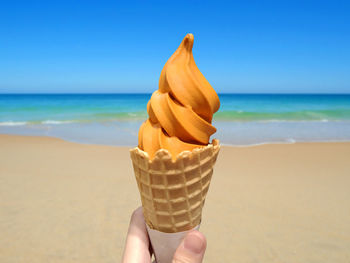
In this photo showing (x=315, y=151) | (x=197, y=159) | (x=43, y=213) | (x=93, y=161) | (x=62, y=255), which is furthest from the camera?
(x=315, y=151)

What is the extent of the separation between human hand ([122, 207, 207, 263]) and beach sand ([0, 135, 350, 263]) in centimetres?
151

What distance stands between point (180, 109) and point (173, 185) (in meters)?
0.53

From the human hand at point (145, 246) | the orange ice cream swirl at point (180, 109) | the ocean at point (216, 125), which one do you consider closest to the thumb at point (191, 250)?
the human hand at point (145, 246)

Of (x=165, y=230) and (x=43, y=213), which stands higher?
(x=165, y=230)

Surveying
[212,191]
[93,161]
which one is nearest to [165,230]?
[212,191]

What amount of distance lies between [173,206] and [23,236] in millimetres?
2900

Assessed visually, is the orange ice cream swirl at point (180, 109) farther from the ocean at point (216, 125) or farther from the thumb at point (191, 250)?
the ocean at point (216, 125)

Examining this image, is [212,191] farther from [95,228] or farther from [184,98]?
[184,98]

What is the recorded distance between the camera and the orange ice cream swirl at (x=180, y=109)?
5.81 ft

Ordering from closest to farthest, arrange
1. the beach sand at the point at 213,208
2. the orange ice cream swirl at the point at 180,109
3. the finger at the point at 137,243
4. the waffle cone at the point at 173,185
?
the waffle cone at the point at 173,185
the orange ice cream swirl at the point at 180,109
the finger at the point at 137,243
the beach sand at the point at 213,208

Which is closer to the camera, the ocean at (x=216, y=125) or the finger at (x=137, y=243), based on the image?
the finger at (x=137, y=243)

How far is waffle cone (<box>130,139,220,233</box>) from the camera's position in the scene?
1636 millimetres

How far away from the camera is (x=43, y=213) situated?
4121 millimetres

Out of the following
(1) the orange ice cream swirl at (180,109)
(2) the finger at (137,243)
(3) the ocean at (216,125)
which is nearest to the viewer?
(1) the orange ice cream swirl at (180,109)
